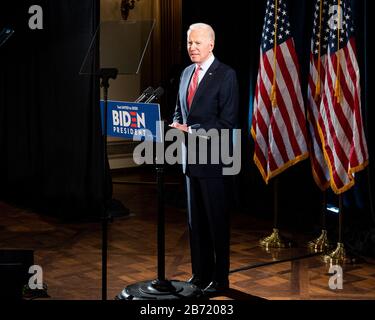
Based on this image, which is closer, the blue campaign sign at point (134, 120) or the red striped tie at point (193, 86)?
the blue campaign sign at point (134, 120)

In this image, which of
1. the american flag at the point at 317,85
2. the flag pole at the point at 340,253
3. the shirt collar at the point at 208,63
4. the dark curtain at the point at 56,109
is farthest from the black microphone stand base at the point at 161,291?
the dark curtain at the point at 56,109

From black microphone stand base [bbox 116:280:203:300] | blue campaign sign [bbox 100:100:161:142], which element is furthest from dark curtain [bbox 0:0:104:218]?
blue campaign sign [bbox 100:100:161:142]

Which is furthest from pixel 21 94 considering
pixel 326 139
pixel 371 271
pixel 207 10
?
pixel 371 271

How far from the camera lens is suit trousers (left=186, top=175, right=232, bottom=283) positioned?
4539mm

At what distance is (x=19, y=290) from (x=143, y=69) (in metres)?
7.08

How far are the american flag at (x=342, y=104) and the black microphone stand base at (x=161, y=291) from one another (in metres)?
1.70

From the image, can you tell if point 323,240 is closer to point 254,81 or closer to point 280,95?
point 280,95

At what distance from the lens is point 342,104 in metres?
5.66

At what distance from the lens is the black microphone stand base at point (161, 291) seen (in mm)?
4340

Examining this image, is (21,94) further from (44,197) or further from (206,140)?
(206,140)

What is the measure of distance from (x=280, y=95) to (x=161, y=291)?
2242 millimetres

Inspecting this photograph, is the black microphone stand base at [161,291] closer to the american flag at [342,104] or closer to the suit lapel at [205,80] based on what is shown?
the suit lapel at [205,80]

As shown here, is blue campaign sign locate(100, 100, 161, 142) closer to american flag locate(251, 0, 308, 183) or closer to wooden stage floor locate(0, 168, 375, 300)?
wooden stage floor locate(0, 168, 375, 300)

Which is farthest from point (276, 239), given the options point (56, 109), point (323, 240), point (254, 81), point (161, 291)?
point (56, 109)
